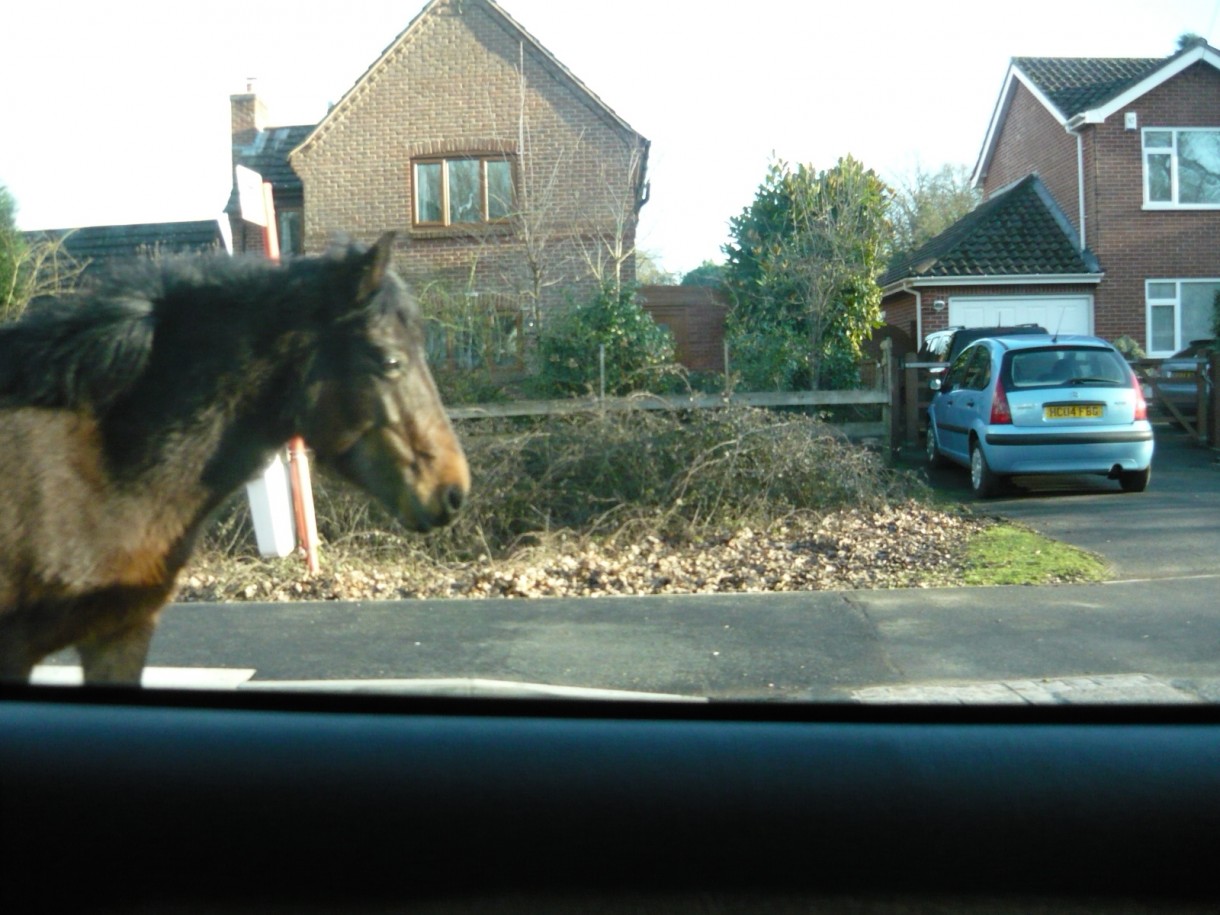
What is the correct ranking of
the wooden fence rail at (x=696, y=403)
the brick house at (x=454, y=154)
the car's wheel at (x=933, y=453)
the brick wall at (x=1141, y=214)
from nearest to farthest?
the brick house at (x=454, y=154) < the brick wall at (x=1141, y=214) < the wooden fence rail at (x=696, y=403) < the car's wheel at (x=933, y=453)

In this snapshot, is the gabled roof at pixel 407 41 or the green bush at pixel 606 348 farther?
the green bush at pixel 606 348

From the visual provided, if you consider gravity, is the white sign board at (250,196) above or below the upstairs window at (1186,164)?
below

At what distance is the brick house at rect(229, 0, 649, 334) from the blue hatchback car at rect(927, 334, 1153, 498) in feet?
25.0

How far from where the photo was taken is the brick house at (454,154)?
390cm

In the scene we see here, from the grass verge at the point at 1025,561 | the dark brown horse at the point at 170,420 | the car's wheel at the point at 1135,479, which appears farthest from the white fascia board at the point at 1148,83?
the car's wheel at the point at 1135,479

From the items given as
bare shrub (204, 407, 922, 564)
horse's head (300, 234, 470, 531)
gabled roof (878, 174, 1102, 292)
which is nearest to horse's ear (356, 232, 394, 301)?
horse's head (300, 234, 470, 531)

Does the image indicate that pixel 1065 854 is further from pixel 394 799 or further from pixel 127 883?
pixel 127 883

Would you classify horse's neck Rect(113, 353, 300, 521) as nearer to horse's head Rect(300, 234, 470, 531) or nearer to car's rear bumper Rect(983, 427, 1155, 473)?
horse's head Rect(300, 234, 470, 531)

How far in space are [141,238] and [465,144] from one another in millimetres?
1220

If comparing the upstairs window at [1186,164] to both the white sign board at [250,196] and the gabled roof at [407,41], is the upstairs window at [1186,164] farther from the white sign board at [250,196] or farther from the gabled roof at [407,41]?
the white sign board at [250,196]

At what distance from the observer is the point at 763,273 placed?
49.6 ft

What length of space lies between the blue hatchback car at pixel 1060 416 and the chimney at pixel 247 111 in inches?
374

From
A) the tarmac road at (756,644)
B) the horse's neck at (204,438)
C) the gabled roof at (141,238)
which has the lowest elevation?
the tarmac road at (756,644)

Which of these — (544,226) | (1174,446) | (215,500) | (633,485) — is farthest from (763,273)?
(215,500)
